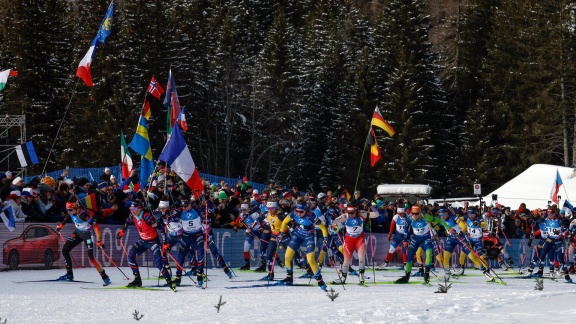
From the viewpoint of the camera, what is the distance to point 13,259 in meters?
24.6

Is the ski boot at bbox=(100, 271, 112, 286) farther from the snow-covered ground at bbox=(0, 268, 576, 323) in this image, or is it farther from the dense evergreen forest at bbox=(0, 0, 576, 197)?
the dense evergreen forest at bbox=(0, 0, 576, 197)

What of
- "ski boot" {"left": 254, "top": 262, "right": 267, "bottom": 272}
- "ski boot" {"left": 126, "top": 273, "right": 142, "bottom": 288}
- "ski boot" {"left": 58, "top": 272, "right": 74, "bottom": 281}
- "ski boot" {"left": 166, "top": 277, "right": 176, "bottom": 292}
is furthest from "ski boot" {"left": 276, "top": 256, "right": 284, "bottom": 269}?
"ski boot" {"left": 58, "top": 272, "right": 74, "bottom": 281}

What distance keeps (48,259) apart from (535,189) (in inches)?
1279

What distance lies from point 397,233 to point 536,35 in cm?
4643

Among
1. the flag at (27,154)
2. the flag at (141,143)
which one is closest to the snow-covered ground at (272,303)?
the flag at (141,143)

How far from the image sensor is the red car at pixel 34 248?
24.5 metres

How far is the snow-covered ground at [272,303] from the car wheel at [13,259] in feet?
0.75

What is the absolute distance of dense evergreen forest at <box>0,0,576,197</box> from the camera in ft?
205

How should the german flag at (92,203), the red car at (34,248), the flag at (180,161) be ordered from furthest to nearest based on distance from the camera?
the german flag at (92,203) < the red car at (34,248) < the flag at (180,161)

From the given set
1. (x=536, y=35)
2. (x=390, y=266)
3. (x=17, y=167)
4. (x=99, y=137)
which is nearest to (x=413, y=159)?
(x=536, y=35)

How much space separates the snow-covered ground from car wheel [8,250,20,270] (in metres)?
0.23

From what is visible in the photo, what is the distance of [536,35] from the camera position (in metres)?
70.0

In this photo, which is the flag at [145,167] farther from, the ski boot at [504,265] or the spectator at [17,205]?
the ski boot at [504,265]

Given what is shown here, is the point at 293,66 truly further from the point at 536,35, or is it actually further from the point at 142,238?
the point at 142,238
